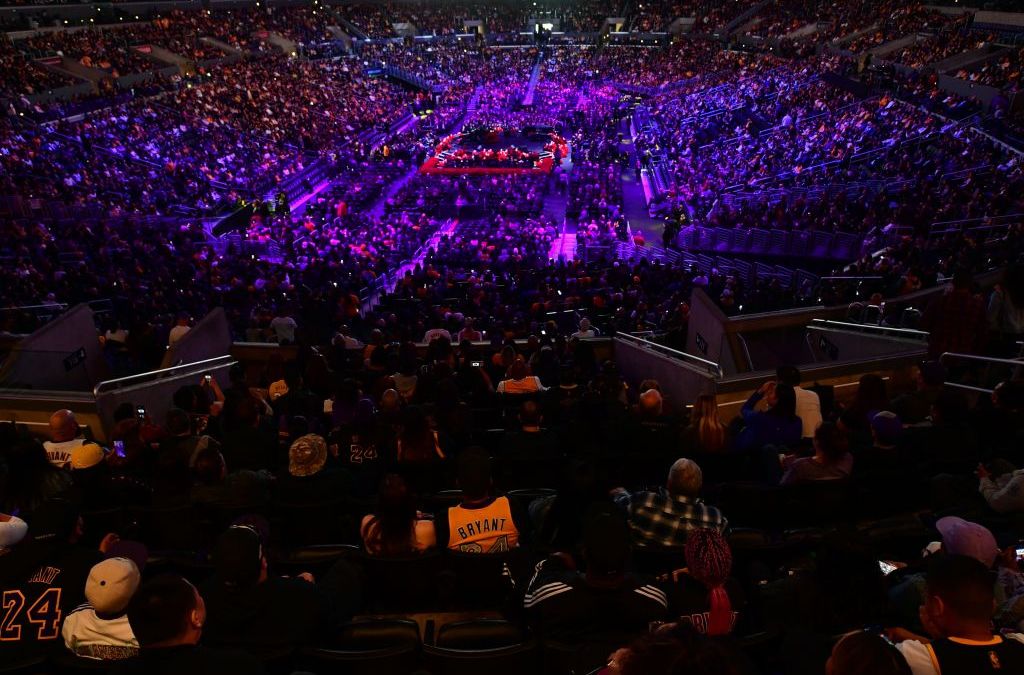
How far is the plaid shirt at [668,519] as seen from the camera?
3.87 metres

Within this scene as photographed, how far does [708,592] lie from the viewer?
315 centimetres

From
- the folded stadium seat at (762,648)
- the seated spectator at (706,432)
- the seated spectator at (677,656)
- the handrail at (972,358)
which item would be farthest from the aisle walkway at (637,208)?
the seated spectator at (677,656)

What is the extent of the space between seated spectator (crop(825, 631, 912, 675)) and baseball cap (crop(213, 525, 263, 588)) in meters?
2.39

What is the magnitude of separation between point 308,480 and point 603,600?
2334mm

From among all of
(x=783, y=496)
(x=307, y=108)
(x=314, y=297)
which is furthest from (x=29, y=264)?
(x=307, y=108)

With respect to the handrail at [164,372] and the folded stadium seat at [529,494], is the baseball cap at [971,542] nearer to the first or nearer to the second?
the folded stadium seat at [529,494]

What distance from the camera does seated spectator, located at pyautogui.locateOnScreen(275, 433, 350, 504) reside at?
441 cm

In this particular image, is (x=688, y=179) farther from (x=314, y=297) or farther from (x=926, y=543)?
(x=926, y=543)

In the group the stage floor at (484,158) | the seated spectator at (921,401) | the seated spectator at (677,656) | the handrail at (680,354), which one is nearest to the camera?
the seated spectator at (677,656)

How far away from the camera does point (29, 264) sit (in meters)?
14.2

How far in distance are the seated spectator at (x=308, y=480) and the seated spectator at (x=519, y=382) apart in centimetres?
299

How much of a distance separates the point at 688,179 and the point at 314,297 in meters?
19.4

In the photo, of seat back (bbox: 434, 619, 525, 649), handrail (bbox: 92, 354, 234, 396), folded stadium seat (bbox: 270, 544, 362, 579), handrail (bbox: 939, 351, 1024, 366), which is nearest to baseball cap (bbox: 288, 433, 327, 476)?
folded stadium seat (bbox: 270, 544, 362, 579)

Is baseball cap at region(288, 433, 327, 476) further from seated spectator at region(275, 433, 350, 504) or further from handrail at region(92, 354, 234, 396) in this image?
handrail at region(92, 354, 234, 396)
